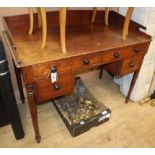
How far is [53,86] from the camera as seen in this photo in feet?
3.72

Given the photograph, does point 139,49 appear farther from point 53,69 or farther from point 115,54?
point 53,69

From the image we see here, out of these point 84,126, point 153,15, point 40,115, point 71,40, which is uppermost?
point 153,15

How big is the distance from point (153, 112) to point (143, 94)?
0.65 feet

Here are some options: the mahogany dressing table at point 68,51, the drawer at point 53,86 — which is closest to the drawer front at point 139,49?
the mahogany dressing table at point 68,51

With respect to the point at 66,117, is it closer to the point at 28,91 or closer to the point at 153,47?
the point at 28,91

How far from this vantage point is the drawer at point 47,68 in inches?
39.6

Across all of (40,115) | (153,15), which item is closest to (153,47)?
(153,15)

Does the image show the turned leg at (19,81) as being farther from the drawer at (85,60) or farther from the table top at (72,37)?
the drawer at (85,60)

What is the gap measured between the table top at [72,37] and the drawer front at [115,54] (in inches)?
1.6

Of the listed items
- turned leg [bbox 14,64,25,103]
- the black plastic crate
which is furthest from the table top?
the black plastic crate

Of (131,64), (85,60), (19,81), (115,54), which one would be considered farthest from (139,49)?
(19,81)

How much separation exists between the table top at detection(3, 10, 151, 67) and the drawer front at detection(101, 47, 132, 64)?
4cm

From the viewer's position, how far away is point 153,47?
1527mm

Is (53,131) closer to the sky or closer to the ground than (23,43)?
closer to the ground
